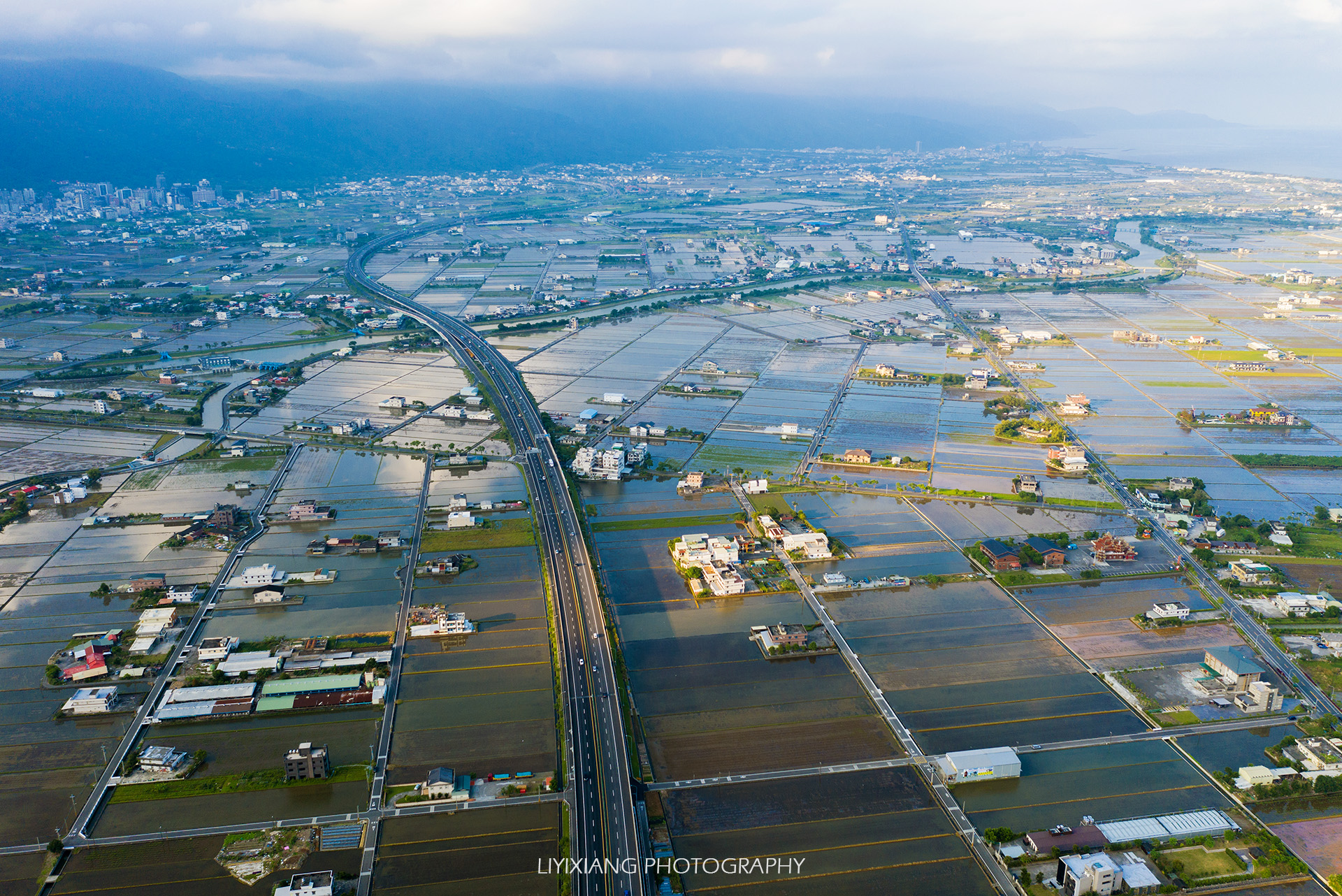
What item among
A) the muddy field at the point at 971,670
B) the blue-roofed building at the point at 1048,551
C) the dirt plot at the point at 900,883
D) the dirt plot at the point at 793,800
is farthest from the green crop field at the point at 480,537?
the blue-roofed building at the point at 1048,551

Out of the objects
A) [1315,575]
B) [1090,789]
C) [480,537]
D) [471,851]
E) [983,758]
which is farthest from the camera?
[480,537]

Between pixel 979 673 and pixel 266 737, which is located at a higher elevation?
pixel 266 737

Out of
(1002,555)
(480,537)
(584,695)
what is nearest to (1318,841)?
(1002,555)

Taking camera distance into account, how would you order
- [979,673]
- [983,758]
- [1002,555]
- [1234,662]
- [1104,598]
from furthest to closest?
1. [1002,555]
2. [1104,598]
3. [979,673]
4. [1234,662]
5. [983,758]

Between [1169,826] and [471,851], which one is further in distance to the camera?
[1169,826]

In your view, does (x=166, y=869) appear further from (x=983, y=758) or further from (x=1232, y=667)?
(x=1232, y=667)

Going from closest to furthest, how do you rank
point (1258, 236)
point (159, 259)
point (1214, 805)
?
point (1214, 805), point (159, 259), point (1258, 236)

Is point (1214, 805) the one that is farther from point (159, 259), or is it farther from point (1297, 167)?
point (1297, 167)

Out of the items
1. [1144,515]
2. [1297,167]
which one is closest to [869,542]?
[1144,515]
